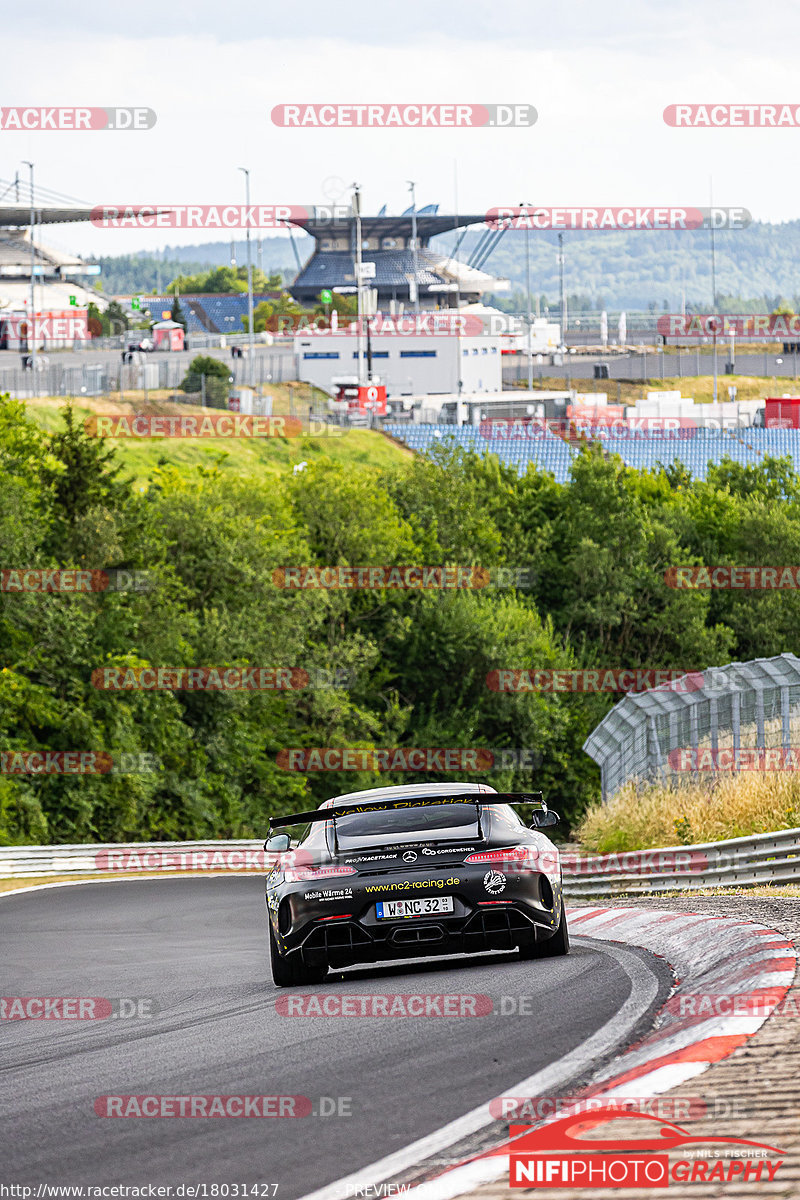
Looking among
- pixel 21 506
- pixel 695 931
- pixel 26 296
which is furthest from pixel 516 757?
pixel 26 296

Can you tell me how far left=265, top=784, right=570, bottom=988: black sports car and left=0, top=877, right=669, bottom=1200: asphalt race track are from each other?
200mm

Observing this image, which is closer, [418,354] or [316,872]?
[316,872]

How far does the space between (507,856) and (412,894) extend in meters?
0.62

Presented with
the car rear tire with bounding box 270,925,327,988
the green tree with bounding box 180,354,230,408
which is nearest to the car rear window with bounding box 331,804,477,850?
the car rear tire with bounding box 270,925,327,988

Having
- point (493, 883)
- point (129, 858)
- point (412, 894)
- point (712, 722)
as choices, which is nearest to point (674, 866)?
point (712, 722)

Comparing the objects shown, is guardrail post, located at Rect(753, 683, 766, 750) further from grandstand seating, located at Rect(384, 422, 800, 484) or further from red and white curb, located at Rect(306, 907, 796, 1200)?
grandstand seating, located at Rect(384, 422, 800, 484)

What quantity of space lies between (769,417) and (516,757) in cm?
4799

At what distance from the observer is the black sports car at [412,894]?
8906 millimetres

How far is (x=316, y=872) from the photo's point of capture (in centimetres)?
909

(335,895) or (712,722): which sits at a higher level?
(335,895)

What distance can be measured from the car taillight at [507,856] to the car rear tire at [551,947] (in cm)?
58

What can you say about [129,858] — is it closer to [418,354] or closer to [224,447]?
[224,447]

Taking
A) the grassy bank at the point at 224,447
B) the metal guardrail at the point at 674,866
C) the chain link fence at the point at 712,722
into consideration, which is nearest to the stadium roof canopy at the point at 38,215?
the grassy bank at the point at 224,447

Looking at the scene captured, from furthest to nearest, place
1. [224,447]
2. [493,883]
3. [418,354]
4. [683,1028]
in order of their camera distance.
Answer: [418,354]
[224,447]
[493,883]
[683,1028]
